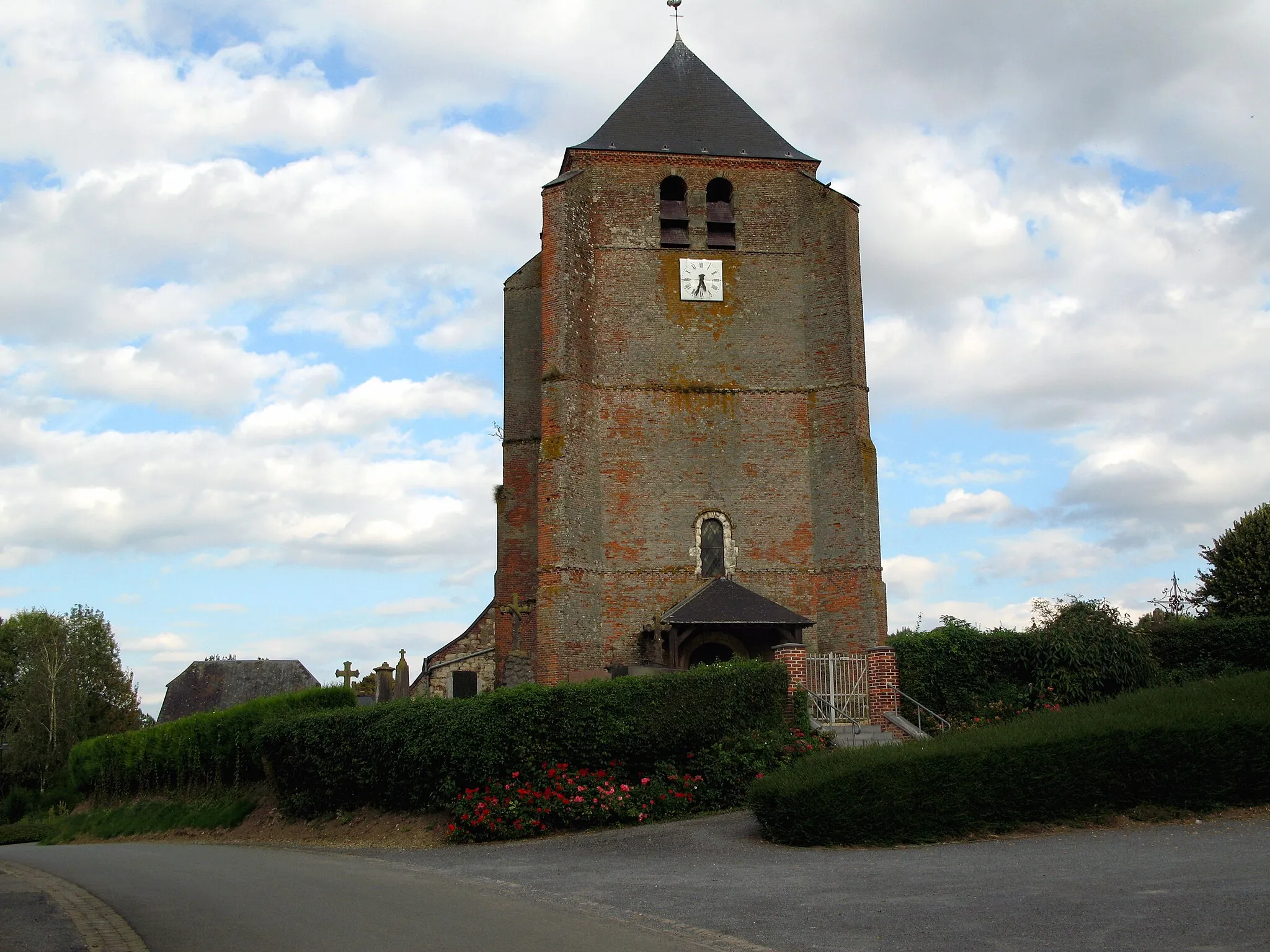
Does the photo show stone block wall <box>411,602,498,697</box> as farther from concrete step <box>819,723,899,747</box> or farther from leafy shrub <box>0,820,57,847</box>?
concrete step <box>819,723,899,747</box>

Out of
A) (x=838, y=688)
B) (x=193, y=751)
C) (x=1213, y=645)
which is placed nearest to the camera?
(x=838, y=688)

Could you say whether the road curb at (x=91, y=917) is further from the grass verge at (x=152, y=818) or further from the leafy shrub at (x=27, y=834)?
the leafy shrub at (x=27, y=834)

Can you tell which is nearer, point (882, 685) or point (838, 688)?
point (882, 685)

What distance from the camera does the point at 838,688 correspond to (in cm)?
2264

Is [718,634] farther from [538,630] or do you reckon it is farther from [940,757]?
[940,757]

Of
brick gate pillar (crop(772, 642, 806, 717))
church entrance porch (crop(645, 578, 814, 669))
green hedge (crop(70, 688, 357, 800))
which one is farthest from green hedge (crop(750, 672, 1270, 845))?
church entrance porch (crop(645, 578, 814, 669))

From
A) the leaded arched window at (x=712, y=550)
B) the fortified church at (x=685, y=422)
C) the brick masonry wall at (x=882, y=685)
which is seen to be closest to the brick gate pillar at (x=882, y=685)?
the brick masonry wall at (x=882, y=685)

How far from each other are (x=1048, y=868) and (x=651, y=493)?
17668mm

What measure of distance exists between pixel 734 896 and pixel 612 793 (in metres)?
5.80

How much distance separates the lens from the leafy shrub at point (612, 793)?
1512cm

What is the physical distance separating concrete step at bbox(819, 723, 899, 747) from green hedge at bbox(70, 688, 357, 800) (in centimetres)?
796

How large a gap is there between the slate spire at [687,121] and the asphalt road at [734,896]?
19548mm

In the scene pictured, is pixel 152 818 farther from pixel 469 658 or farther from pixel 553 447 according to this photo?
pixel 553 447

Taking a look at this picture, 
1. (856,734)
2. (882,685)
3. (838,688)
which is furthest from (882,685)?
(838,688)
